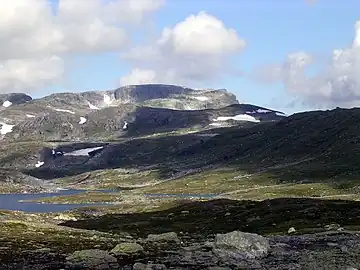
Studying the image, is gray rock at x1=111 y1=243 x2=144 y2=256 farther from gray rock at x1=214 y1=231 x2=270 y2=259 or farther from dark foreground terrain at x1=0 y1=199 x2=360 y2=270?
gray rock at x1=214 y1=231 x2=270 y2=259

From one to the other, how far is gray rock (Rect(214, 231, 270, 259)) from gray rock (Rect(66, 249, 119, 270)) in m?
Result: 10.6

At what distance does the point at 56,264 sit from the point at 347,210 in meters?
70.8

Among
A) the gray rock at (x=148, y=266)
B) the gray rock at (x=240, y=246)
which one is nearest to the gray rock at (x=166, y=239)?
the gray rock at (x=240, y=246)

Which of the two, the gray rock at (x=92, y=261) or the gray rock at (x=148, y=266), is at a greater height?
the gray rock at (x=92, y=261)

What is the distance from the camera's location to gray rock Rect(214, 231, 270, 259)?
50719mm

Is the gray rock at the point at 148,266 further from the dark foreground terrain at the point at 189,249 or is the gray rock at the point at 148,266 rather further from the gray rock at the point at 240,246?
the gray rock at the point at 240,246

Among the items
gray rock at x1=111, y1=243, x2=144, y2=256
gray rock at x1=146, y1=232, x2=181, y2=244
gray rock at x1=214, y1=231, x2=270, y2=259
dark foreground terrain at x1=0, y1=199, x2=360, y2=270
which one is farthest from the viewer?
gray rock at x1=146, y1=232, x2=181, y2=244

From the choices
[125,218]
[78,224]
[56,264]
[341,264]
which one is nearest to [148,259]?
[56,264]

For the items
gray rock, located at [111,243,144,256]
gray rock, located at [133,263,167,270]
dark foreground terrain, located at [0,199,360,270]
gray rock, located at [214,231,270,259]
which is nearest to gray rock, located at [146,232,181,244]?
dark foreground terrain, located at [0,199,360,270]

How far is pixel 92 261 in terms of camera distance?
158ft

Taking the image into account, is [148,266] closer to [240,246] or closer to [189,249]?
[240,246]

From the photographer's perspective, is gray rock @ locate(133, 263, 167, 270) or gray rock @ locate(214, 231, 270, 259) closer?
gray rock @ locate(133, 263, 167, 270)

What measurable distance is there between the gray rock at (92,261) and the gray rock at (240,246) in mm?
10585

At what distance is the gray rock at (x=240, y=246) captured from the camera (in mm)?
50719
